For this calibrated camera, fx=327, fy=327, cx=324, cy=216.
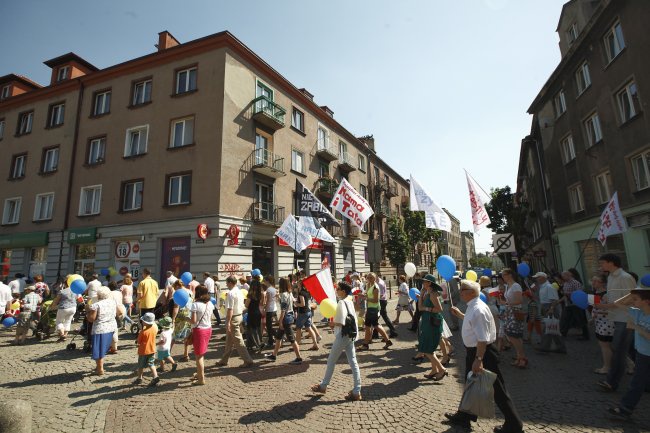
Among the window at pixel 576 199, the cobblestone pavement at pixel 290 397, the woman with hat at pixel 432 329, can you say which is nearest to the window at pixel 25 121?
the cobblestone pavement at pixel 290 397

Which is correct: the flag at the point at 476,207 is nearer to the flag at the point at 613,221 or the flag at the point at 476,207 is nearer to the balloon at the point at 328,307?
the flag at the point at 613,221

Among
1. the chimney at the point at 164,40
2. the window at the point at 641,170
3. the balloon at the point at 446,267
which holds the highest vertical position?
the chimney at the point at 164,40

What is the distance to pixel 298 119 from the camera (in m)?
23.8

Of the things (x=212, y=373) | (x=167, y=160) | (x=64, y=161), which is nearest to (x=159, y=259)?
(x=167, y=160)

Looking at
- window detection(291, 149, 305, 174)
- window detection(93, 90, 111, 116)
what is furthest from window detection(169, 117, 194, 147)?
window detection(291, 149, 305, 174)

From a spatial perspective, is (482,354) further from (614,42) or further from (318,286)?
(614,42)

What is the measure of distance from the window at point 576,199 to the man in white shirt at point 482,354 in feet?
61.1

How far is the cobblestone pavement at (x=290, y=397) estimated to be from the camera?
4.59 meters

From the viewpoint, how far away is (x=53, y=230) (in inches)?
776

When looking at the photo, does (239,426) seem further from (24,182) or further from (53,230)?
(24,182)

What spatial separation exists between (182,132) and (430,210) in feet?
46.3

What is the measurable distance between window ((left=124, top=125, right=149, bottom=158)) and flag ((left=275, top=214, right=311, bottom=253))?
38.3 ft

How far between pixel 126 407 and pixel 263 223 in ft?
43.5

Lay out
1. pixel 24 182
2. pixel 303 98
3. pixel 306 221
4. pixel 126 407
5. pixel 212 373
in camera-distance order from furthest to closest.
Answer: pixel 303 98, pixel 24 182, pixel 306 221, pixel 212 373, pixel 126 407
